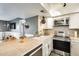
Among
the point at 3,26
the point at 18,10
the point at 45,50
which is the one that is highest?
the point at 18,10

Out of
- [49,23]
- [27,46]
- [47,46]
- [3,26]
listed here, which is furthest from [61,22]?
[3,26]

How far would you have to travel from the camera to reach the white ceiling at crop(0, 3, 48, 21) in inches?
43.2

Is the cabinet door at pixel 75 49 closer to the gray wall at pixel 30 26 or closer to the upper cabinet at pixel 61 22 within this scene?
the upper cabinet at pixel 61 22

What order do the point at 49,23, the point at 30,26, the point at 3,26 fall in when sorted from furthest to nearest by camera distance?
the point at 49,23, the point at 30,26, the point at 3,26

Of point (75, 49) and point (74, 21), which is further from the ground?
point (74, 21)

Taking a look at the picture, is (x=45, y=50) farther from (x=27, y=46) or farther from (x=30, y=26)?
(x=30, y=26)

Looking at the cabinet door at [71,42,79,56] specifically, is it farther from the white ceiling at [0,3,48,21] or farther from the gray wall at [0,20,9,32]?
the gray wall at [0,20,9,32]

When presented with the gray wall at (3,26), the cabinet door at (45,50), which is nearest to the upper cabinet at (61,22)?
the cabinet door at (45,50)

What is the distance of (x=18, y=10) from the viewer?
3.81 ft

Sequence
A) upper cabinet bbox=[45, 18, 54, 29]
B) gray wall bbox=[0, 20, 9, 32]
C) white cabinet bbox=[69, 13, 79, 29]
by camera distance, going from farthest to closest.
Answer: upper cabinet bbox=[45, 18, 54, 29] < white cabinet bbox=[69, 13, 79, 29] < gray wall bbox=[0, 20, 9, 32]

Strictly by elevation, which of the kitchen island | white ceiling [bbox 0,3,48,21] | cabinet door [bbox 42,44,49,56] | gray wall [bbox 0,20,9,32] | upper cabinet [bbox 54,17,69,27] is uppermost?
white ceiling [bbox 0,3,48,21]

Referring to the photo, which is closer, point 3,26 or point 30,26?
point 3,26

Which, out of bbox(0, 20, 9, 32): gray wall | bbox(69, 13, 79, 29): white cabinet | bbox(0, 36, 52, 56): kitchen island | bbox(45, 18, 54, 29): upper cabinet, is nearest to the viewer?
bbox(0, 36, 52, 56): kitchen island

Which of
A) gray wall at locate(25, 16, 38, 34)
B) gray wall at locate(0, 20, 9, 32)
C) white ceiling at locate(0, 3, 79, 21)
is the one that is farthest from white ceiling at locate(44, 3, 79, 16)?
gray wall at locate(0, 20, 9, 32)
